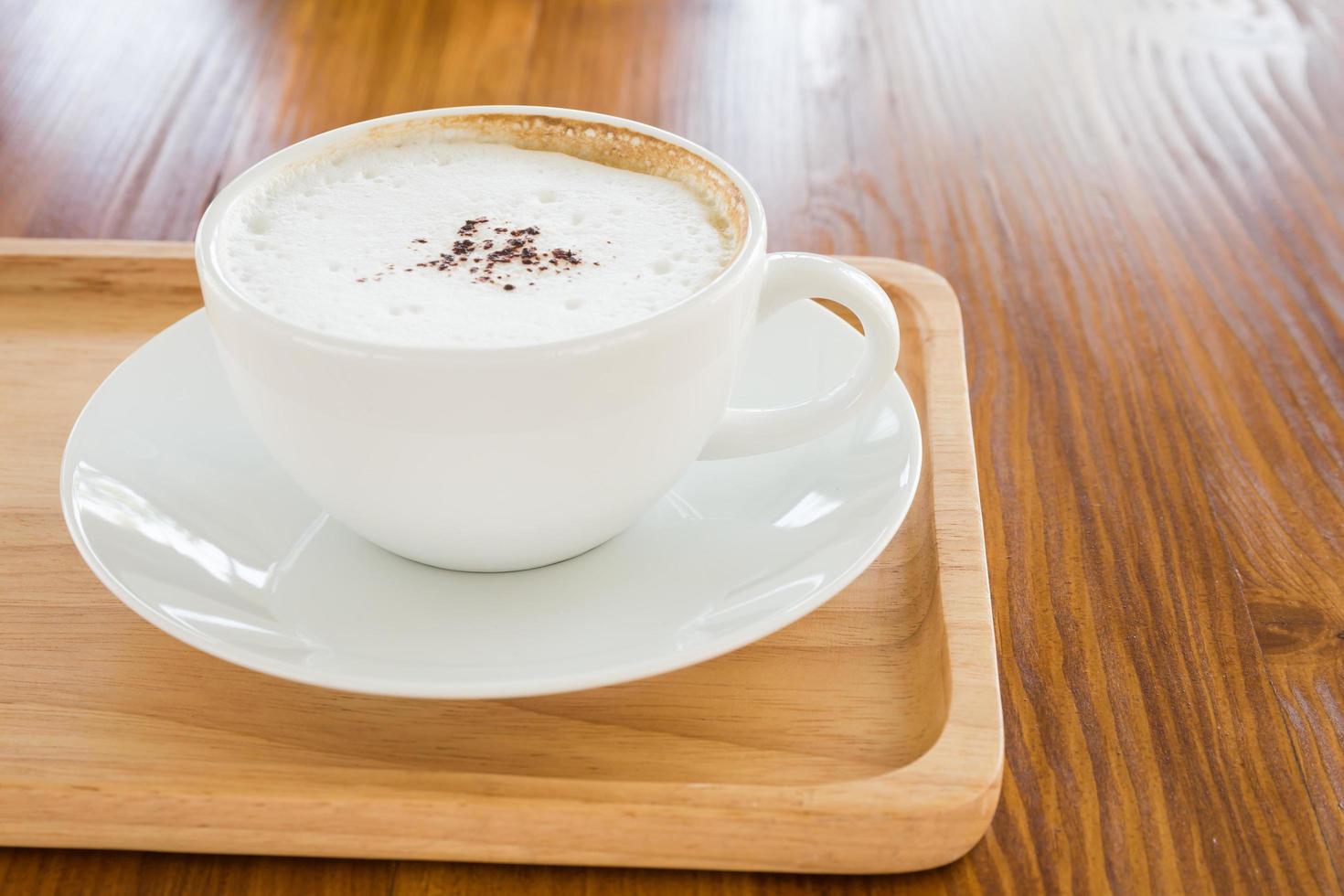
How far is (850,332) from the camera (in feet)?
2.60

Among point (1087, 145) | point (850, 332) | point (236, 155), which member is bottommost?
point (236, 155)

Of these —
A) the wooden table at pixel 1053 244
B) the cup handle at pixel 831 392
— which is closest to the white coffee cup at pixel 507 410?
the cup handle at pixel 831 392

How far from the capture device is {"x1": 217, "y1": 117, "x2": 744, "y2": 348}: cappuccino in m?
0.61

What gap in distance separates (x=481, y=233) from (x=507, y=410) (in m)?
0.16

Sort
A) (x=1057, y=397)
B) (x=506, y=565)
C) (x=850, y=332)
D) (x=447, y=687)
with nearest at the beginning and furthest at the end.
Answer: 1. (x=447, y=687)
2. (x=506, y=565)
3. (x=850, y=332)
4. (x=1057, y=397)

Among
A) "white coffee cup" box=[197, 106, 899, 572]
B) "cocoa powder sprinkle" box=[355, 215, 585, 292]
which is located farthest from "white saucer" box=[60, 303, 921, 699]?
"cocoa powder sprinkle" box=[355, 215, 585, 292]

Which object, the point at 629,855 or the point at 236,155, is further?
the point at 236,155

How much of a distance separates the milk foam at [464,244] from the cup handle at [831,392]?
39mm

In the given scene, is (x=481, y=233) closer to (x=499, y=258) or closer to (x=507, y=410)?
(x=499, y=258)

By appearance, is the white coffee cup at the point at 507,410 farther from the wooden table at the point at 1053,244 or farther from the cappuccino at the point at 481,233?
the wooden table at the point at 1053,244

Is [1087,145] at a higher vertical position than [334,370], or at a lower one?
lower

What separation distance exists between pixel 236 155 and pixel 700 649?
96 centimetres

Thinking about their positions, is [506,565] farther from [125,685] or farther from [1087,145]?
[1087,145]

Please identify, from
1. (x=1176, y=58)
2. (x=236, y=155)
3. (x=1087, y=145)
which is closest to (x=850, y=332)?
(x=1087, y=145)
